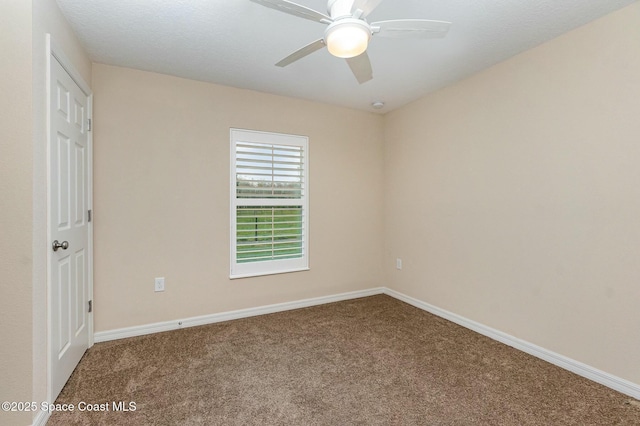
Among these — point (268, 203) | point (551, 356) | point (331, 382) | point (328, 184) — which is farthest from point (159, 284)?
point (551, 356)

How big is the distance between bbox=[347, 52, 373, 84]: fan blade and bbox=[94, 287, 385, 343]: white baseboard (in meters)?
2.54

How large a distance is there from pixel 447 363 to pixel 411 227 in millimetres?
1688

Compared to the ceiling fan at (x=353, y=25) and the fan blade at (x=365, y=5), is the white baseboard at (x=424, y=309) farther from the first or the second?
the fan blade at (x=365, y=5)

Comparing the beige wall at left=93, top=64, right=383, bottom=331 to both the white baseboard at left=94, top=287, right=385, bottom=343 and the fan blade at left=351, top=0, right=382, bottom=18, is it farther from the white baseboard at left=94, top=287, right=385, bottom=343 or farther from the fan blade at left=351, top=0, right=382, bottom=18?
the fan blade at left=351, top=0, right=382, bottom=18

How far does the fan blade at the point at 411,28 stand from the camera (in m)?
1.49

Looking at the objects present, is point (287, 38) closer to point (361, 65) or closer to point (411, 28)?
point (361, 65)

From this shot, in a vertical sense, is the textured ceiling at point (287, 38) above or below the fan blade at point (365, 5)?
above

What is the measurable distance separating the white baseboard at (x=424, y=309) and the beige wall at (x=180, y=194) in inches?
2.7

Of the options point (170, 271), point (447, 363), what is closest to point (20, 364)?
point (170, 271)

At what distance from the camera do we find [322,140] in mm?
3680

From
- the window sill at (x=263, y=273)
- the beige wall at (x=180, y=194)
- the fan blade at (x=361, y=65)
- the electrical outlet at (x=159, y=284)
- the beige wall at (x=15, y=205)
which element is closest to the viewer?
the beige wall at (x=15, y=205)

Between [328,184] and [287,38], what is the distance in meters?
1.79

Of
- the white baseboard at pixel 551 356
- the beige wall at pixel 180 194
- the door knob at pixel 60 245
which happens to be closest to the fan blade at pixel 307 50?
the beige wall at pixel 180 194

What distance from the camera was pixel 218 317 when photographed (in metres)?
3.09
